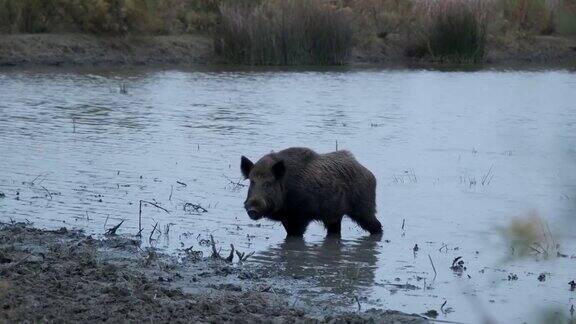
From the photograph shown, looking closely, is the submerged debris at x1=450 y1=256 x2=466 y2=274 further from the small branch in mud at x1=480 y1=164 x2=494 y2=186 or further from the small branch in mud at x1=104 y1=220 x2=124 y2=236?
the small branch in mud at x1=480 y1=164 x2=494 y2=186

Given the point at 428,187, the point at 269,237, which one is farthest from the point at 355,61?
the point at 269,237

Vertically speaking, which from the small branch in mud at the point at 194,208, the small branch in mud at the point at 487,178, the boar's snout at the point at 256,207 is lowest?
the small branch in mud at the point at 487,178

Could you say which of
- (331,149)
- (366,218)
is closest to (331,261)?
(366,218)

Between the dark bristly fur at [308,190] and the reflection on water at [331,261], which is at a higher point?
the dark bristly fur at [308,190]

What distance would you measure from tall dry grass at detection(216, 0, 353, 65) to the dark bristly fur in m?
21.6

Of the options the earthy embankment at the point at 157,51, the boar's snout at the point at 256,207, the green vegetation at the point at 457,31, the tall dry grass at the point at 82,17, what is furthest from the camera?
the green vegetation at the point at 457,31

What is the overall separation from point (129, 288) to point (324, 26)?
1004 inches

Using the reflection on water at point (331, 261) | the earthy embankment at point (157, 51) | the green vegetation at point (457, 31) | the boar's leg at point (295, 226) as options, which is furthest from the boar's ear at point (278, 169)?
the green vegetation at point (457, 31)

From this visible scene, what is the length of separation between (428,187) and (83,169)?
4395 mm

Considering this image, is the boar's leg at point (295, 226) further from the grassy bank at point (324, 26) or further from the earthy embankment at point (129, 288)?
the grassy bank at point (324, 26)

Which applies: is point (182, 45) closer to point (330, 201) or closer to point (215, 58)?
A: point (215, 58)

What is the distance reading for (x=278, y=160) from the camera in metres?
10.1

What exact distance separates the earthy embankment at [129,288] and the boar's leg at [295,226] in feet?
3.77

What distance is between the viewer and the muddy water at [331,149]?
8305 mm
